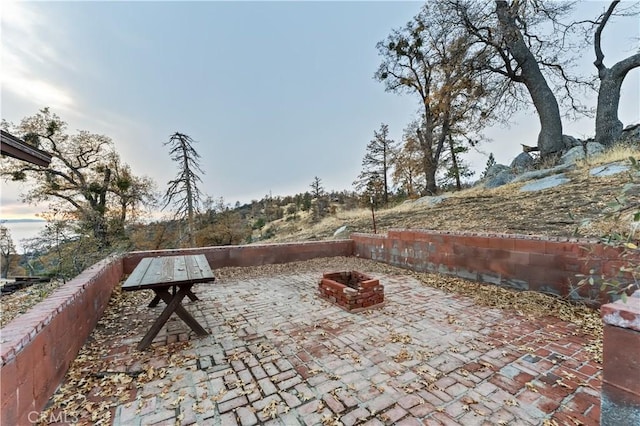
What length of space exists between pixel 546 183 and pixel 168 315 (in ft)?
29.8

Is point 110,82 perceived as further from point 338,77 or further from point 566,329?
point 566,329

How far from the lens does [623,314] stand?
1172 mm

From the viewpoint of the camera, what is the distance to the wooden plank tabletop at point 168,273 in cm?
226

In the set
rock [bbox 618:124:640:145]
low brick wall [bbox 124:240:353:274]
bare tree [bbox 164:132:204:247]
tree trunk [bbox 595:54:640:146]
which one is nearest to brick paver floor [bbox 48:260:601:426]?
low brick wall [bbox 124:240:353:274]

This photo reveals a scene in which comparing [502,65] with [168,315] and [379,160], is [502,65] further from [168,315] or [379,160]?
[168,315]

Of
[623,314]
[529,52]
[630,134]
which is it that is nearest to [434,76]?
[529,52]

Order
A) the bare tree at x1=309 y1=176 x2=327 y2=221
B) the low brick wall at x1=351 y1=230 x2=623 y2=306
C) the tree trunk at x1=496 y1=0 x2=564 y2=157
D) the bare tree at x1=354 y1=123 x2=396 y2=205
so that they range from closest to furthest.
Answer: the low brick wall at x1=351 y1=230 x2=623 y2=306, the tree trunk at x1=496 y1=0 x2=564 y2=157, the bare tree at x1=354 y1=123 x2=396 y2=205, the bare tree at x1=309 y1=176 x2=327 y2=221

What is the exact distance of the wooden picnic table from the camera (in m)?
2.30

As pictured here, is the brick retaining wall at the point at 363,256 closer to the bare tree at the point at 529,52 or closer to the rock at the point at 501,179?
the rock at the point at 501,179

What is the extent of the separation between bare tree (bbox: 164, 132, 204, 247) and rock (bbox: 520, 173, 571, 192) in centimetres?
1008

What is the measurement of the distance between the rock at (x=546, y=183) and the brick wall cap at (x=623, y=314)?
288 inches

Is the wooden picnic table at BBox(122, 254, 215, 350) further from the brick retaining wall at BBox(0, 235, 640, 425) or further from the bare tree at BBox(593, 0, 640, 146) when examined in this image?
the bare tree at BBox(593, 0, 640, 146)

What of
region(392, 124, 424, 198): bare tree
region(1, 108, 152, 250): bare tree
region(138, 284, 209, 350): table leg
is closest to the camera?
region(138, 284, 209, 350): table leg

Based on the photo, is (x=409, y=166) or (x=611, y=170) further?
(x=409, y=166)
